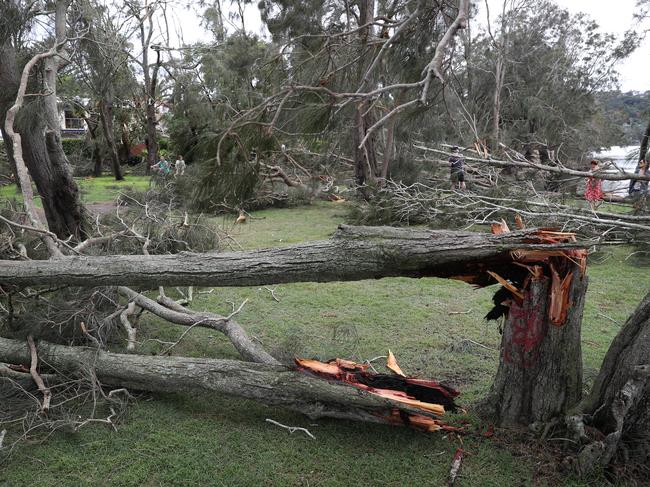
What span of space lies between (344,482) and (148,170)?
77.7ft

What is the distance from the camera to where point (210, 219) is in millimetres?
7676

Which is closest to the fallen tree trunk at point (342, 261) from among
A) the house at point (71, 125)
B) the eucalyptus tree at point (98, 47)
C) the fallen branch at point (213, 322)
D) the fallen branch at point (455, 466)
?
the fallen branch at point (213, 322)

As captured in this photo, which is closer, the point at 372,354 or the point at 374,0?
the point at 372,354

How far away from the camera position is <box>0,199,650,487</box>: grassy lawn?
2.79 meters

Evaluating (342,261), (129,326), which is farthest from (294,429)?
(129,326)

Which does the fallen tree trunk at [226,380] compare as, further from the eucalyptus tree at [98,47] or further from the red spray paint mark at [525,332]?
the eucalyptus tree at [98,47]

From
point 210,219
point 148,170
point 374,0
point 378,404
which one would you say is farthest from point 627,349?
point 148,170

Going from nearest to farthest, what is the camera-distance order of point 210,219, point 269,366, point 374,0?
point 269,366 → point 210,219 → point 374,0

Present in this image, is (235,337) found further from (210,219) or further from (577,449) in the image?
(210,219)

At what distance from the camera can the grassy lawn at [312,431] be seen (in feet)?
9.16

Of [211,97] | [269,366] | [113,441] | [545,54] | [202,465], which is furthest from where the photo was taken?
[545,54]

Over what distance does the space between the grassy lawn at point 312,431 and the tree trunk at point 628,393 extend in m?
0.31

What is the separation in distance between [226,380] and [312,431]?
65 centimetres

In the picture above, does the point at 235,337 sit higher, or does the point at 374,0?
the point at 374,0
